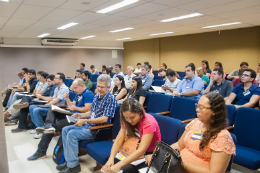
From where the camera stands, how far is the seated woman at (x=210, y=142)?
1246mm

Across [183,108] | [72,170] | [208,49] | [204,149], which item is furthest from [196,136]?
[208,49]

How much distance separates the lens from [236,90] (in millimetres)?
3301

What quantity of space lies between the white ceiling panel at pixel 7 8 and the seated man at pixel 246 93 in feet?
14.3

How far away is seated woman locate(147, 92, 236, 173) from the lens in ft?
4.09

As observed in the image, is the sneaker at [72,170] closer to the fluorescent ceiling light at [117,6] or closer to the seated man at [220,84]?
the seated man at [220,84]

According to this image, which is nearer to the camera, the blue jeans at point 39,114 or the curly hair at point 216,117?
the curly hair at point 216,117

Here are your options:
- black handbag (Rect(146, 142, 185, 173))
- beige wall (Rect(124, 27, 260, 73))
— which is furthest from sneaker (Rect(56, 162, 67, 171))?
beige wall (Rect(124, 27, 260, 73))

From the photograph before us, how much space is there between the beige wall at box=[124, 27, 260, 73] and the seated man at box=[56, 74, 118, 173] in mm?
6959

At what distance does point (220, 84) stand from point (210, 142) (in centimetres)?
258

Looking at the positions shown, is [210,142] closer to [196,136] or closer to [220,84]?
[196,136]

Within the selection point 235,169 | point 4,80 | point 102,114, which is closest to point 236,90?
point 235,169

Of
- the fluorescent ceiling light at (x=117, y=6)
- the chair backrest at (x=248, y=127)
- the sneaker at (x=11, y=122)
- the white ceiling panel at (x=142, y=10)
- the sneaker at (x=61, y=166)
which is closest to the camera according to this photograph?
the chair backrest at (x=248, y=127)

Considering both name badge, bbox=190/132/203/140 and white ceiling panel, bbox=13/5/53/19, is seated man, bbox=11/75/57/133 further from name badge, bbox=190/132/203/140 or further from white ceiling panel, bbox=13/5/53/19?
name badge, bbox=190/132/203/140

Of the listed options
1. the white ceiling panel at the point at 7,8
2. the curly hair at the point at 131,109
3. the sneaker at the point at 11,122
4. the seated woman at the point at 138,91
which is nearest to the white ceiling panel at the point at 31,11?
the white ceiling panel at the point at 7,8
